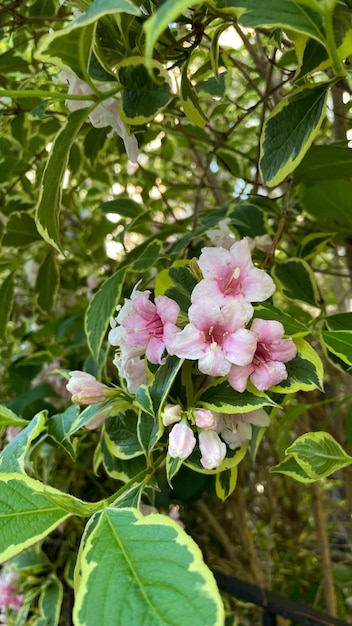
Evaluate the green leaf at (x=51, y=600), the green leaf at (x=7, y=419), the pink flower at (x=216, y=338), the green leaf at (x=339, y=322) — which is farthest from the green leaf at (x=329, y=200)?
the green leaf at (x=51, y=600)

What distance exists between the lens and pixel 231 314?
1.26ft

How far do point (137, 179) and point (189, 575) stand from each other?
0.99 m

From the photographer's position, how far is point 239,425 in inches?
17.1

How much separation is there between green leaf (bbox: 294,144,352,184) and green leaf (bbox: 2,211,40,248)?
38 cm

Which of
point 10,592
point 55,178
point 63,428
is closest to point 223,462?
point 63,428

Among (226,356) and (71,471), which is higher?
(226,356)

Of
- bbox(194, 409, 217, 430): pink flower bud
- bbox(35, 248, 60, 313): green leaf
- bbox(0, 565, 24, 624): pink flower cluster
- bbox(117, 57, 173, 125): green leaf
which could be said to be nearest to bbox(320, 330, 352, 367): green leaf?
bbox(194, 409, 217, 430): pink flower bud

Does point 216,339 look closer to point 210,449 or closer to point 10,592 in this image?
point 210,449

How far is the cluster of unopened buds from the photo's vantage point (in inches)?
14.7

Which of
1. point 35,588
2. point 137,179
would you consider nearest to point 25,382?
point 35,588

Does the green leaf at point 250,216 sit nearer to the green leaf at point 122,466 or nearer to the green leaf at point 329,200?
the green leaf at point 329,200

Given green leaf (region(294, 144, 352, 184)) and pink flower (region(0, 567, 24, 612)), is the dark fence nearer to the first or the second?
pink flower (region(0, 567, 24, 612))

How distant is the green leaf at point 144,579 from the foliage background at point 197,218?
0.60 feet

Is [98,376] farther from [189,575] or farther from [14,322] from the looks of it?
[14,322]
